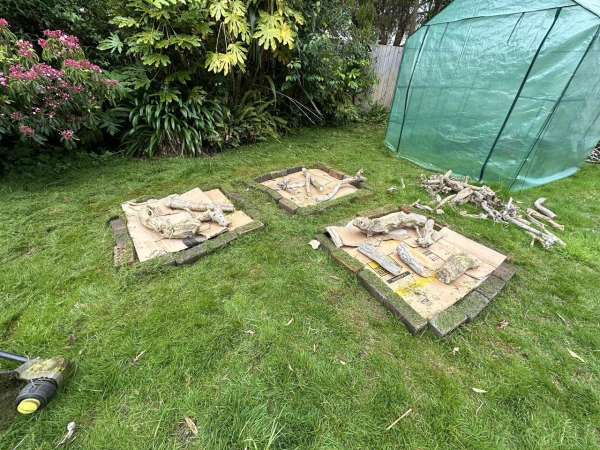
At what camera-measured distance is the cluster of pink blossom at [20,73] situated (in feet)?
6.96

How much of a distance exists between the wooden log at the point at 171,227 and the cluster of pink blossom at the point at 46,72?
1624mm

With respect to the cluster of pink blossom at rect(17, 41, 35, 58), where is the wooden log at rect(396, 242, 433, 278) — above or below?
below

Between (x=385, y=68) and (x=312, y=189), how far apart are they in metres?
5.93

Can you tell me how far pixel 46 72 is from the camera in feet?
7.67

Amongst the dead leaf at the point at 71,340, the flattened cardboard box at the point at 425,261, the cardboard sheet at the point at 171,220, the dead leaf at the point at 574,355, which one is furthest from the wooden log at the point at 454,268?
the dead leaf at the point at 71,340

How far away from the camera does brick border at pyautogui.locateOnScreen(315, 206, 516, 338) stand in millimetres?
1496

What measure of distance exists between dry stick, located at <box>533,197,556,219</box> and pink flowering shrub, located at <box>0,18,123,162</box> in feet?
16.6

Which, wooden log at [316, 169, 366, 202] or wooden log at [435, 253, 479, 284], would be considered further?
wooden log at [316, 169, 366, 202]

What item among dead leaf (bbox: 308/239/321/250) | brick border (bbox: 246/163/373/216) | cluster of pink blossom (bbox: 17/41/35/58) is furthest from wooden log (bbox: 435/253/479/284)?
cluster of pink blossom (bbox: 17/41/35/58)

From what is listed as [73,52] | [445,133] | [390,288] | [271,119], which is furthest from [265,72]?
[390,288]

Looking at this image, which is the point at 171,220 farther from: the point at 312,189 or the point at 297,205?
the point at 312,189

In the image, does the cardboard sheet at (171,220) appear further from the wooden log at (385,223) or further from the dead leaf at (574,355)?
the dead leaf at (574,355)

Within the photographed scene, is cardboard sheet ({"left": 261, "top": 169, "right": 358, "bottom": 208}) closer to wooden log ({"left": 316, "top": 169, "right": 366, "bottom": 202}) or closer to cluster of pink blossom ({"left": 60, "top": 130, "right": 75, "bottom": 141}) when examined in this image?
wooden log ({"left": 316, "top": 169, "right": 366, "bottom": 202})

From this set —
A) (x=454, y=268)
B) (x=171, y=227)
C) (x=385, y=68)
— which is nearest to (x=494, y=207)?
(x=454, y=268)
